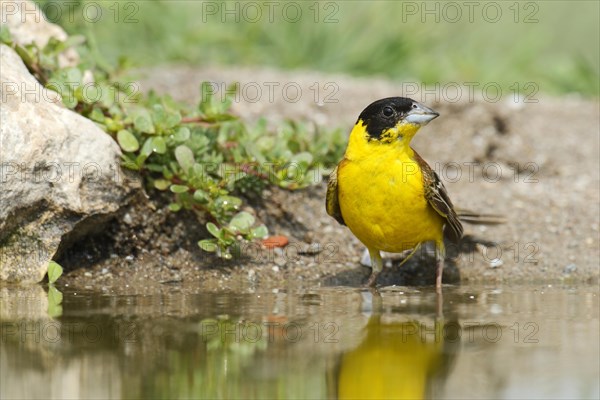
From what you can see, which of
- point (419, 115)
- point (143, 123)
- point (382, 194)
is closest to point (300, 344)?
point (382, 194)

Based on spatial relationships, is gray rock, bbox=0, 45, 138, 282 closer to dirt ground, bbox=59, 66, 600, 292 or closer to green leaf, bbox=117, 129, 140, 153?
green leaf, bbox=117, 129, 140, 153

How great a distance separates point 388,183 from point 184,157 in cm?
115

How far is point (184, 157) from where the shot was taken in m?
5.75

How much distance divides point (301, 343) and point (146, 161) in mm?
2188

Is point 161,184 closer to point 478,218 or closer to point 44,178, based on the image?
point 44,178

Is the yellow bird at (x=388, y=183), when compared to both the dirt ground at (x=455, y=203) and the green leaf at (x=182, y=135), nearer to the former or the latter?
the dirt ground at (x=455, y=203)

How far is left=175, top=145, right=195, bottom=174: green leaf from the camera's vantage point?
5.75 metres

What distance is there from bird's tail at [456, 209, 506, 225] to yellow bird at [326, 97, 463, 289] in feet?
2.38

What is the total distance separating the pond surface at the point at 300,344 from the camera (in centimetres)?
349

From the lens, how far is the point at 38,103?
5.55 metres

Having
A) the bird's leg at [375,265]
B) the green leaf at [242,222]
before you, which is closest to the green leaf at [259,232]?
the green leaf at [242,222]

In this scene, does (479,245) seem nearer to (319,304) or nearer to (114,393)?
(319,304)

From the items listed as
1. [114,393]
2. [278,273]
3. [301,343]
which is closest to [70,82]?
[278,273]

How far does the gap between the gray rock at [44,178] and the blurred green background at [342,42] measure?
391 cm
